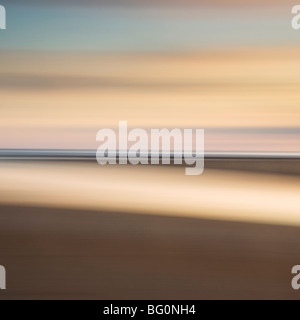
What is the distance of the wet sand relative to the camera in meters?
1.67

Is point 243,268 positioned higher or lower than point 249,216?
lower

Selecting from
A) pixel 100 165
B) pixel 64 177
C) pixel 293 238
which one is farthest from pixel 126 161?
pixel 293 238

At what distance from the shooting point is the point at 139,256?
69.9 inches

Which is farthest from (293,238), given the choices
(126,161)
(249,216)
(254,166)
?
(126,161)

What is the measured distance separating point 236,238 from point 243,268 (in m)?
0.13

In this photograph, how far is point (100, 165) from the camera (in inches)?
77.9

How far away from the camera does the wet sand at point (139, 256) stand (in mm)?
1672

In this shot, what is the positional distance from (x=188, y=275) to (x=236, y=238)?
0.79 ft
